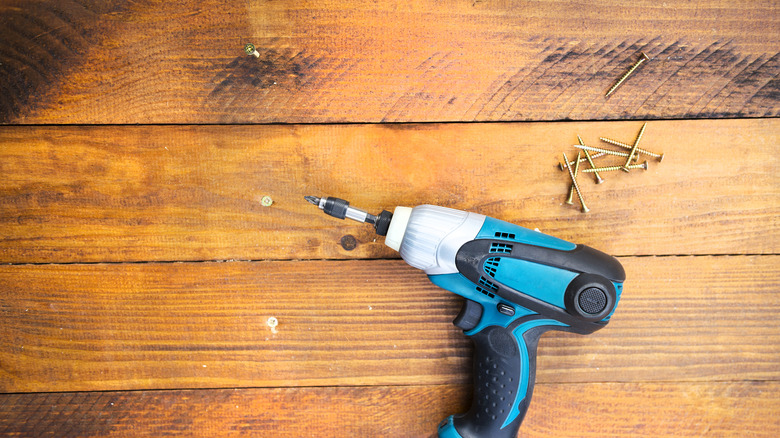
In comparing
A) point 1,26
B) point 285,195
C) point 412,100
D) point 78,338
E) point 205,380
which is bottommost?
point 205,380

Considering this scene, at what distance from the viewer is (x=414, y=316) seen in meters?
0.88

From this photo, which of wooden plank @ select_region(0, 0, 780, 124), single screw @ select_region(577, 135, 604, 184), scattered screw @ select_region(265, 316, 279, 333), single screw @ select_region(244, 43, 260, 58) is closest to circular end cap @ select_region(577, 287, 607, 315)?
single screw @ select_region(577, 135, 604, 184)

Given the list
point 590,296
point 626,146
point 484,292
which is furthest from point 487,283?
point 626,146

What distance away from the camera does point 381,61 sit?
86 cm

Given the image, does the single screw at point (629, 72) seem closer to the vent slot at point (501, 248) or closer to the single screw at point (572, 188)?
the single screw at point (572, 188)

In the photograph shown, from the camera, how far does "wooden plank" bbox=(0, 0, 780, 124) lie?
0.85m

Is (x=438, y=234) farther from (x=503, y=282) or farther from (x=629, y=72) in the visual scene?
(x=629, y=72)

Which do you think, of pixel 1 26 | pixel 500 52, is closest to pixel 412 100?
pixel 500 52

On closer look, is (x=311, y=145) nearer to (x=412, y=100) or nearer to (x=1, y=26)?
(x=412, y=100)

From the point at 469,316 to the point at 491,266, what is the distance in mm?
122

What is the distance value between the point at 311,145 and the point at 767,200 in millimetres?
931

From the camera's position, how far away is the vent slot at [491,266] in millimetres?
728

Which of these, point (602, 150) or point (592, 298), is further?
point (602, 150)

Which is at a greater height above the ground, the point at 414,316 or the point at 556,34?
the point at 556,34
